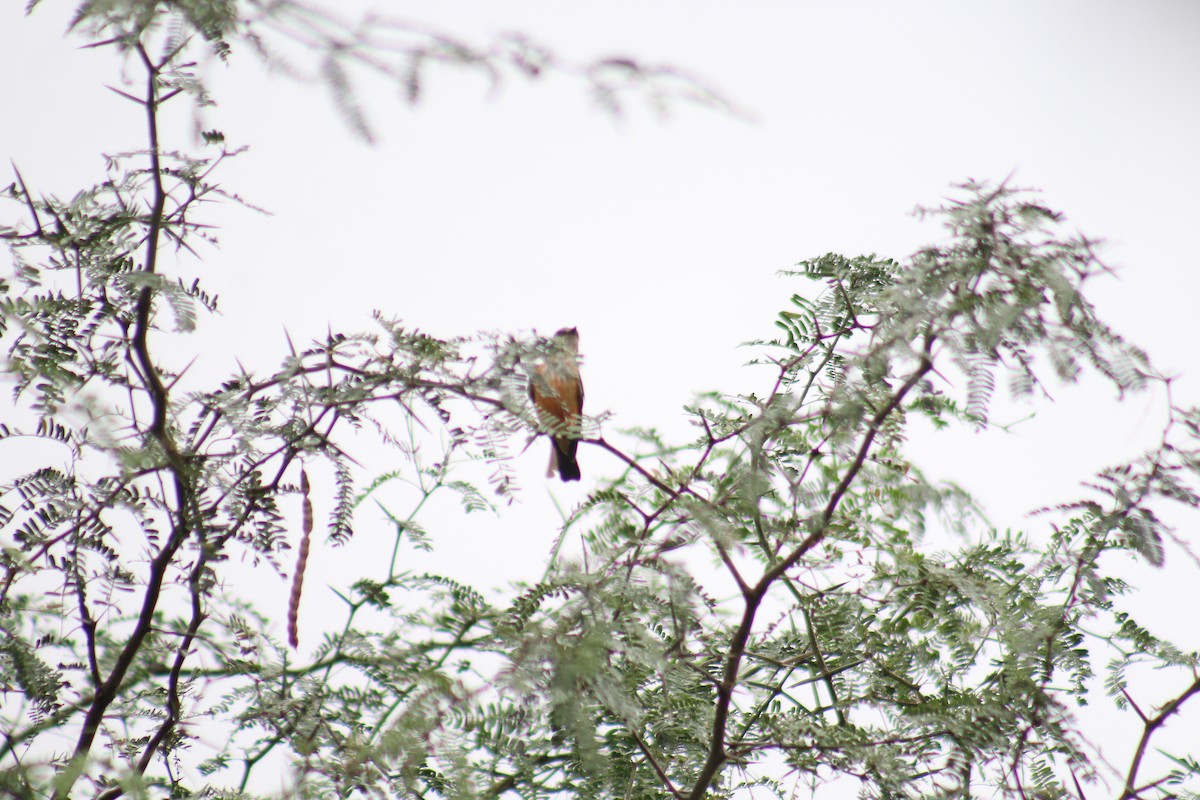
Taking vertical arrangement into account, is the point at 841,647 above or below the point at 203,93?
below

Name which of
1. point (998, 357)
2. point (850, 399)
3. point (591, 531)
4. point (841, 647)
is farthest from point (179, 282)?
point (841, 647)

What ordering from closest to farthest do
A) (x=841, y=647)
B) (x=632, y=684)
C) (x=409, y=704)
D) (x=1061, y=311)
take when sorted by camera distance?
1. (x=409, y=704)
2. (x=1061, y=311)
3. (x=632, y=684)
4. (x=841, y=647)

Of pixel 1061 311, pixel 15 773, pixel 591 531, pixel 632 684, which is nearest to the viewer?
pixel 15 773

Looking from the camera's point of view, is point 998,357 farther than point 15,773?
Yes

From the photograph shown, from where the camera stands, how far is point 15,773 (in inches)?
48.8

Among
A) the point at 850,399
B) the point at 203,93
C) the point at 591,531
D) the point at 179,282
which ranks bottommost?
the point at 591,531

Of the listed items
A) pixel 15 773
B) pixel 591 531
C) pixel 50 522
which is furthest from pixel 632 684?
pixel 15 773

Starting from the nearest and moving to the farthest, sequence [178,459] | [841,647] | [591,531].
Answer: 1. [178,459]
2. [591,531]
3. [841,647]

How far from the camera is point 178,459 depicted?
190 centimetres

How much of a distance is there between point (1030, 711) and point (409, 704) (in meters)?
1.39

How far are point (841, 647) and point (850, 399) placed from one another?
100 cm

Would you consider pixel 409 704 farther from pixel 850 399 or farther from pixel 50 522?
pixel 50 522

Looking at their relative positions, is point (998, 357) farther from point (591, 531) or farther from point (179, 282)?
point (179, 282)

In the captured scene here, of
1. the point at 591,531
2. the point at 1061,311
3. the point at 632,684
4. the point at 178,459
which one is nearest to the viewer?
the point at 1061,311
